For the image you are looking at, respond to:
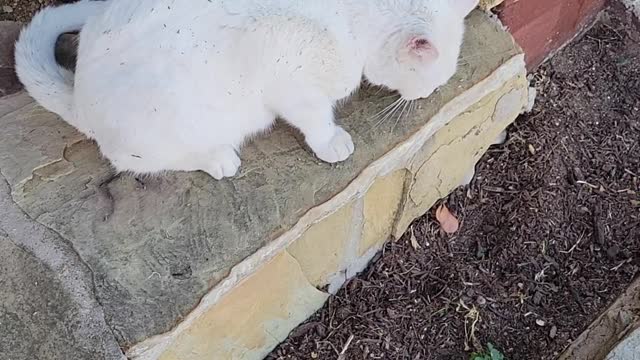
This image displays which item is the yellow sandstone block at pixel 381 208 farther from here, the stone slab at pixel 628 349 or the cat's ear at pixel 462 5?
the stone slab at pixel 628 349

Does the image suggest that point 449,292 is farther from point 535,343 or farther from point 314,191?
point 314,191

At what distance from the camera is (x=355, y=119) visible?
7.05 feet

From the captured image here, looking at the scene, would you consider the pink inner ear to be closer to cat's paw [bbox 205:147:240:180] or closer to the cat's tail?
cat's paw [bbox 205:147:240:180]

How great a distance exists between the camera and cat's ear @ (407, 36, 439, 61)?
5.98 feet

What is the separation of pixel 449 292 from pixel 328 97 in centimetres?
90

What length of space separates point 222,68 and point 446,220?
3.65 ft

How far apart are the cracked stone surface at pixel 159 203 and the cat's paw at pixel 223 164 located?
0.02 meters

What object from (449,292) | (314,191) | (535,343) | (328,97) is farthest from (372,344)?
(328,97)

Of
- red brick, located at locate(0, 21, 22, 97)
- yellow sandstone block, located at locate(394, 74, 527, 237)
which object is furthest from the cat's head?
red brick, located at locate(0, 21, 22, 97)

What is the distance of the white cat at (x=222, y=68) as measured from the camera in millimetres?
1812

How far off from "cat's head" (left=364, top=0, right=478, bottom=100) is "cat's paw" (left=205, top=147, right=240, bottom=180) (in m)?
0.37

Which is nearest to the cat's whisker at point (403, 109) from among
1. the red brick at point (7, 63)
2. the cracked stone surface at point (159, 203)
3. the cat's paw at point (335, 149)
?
the cracked stone surface at point (159, 203)

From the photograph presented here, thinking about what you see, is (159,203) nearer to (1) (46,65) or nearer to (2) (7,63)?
(1) (46,65)

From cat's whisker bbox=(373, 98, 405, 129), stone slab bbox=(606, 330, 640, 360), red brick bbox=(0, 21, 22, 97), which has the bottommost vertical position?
stone slab bbox=(606, 330, 640, 360)
